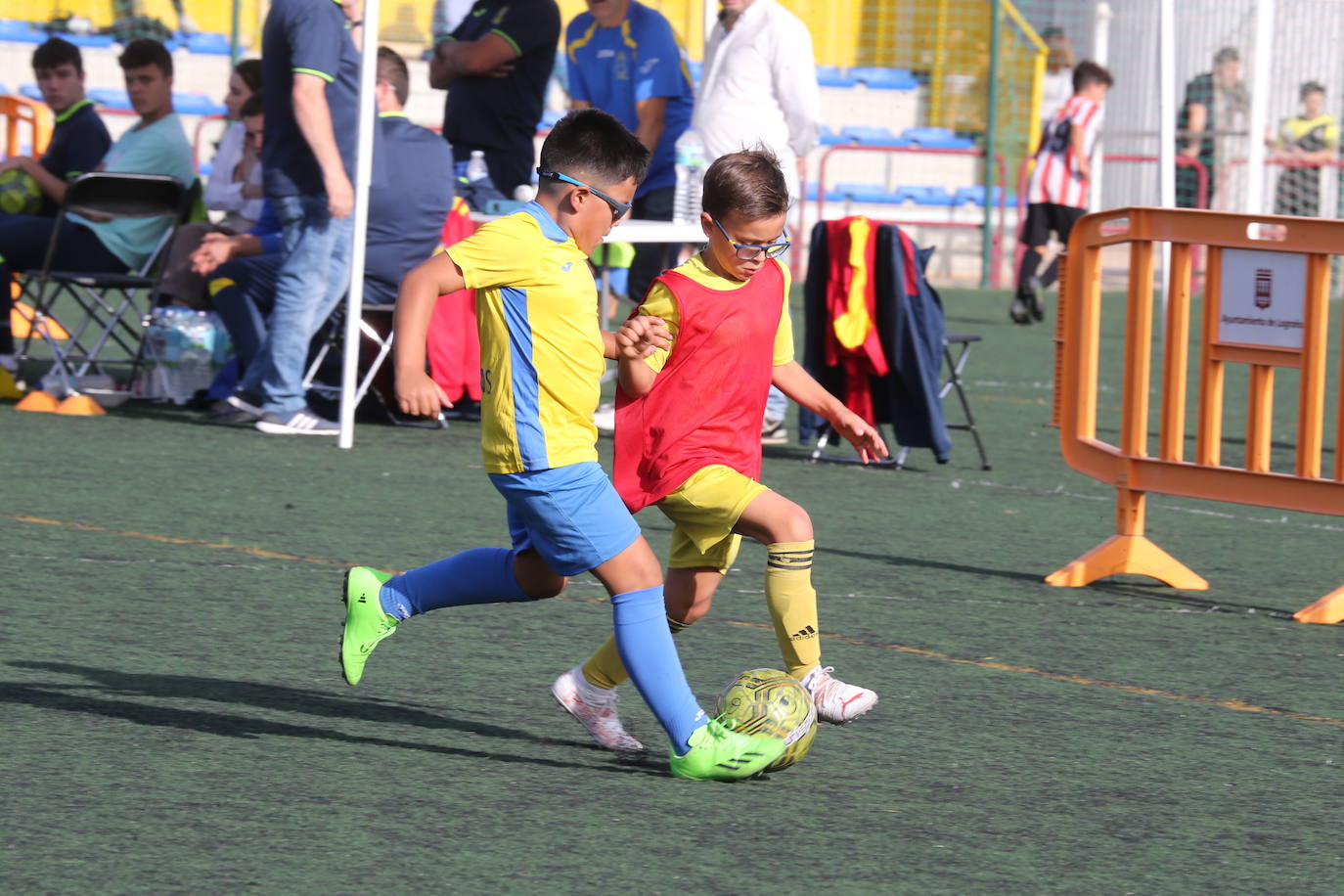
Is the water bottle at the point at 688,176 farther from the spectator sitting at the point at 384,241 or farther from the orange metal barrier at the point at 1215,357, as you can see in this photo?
the orange metal barrier at the point at 1215,357

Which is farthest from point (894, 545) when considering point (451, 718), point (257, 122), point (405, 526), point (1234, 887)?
point (257, 122)

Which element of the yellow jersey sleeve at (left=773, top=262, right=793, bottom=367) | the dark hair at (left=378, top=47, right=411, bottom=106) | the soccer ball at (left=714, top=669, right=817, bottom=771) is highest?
the dark hair at (left=378, top=47, right=411, bottom=106)

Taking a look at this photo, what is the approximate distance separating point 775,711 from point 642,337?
80 cm

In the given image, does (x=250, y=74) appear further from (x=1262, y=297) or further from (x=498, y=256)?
(x=498, y=256)

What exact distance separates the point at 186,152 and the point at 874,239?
3.99 m

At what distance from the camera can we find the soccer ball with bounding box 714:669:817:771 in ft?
13.6

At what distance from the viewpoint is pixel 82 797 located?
3840 millimetres

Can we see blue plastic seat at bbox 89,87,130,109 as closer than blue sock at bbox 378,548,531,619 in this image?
No

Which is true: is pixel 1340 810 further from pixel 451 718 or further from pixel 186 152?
pixel 186 152

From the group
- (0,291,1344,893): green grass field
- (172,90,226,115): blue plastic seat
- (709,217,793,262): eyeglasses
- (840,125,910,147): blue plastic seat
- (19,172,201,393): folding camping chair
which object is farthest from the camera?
(840,125,910,147): blue plastic seat

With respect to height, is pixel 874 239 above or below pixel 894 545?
above

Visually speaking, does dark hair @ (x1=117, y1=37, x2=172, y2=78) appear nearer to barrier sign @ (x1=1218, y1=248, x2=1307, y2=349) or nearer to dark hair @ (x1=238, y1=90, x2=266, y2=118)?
dark hair @ (x1=238, y1=90, x2=266, y2=118)

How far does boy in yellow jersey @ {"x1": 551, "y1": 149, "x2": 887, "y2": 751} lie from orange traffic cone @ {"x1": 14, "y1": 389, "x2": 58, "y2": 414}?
20.7ft

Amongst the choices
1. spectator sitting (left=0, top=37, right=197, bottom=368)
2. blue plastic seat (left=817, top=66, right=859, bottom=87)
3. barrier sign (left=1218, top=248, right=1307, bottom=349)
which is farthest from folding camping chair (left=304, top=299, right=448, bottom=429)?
blue plastic seat (left=817, top=66, right=859, bottom=87)
